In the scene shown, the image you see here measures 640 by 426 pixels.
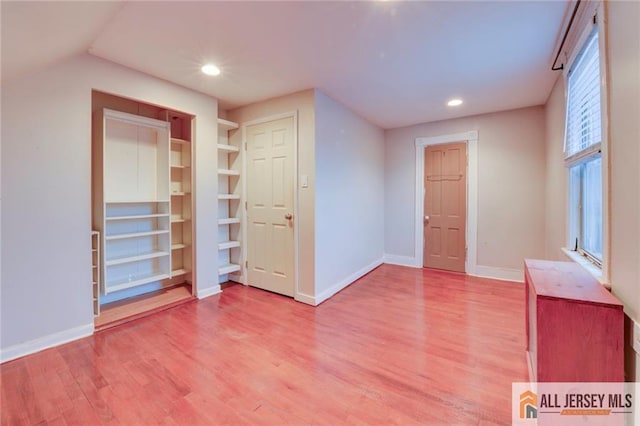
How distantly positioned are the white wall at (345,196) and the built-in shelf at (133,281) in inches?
69.9

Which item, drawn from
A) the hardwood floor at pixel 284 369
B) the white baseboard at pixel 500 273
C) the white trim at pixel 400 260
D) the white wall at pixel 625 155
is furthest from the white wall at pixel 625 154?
the white trim at pixel 400 260

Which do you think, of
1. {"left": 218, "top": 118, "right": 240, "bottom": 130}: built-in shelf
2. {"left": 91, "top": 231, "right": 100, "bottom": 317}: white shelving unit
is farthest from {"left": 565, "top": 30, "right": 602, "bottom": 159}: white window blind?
{"left": 91, "top": 231, "right": 100, "bottom": 317}: white shelving unit

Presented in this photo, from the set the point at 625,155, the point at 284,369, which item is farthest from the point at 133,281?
the point at 625,155

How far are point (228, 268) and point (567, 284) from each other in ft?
10.9

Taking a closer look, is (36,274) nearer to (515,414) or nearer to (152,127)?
(152,127)

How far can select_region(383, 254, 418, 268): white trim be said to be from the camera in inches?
183

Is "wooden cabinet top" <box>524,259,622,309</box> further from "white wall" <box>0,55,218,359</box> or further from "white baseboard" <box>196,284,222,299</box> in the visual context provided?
"white wall" <box>0,55,218,359</box>

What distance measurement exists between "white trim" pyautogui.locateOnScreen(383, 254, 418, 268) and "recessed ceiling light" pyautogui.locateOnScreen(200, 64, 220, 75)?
3844 millimetres

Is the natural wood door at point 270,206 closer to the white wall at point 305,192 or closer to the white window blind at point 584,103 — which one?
the white wall at point 305,192

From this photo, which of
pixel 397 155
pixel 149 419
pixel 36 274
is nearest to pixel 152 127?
pixel 36 274

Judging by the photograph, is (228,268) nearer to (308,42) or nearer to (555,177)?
(308,42)

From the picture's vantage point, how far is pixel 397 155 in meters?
4.73

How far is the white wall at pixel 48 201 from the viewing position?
6.37ft

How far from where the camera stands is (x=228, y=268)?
3578 millimetres
